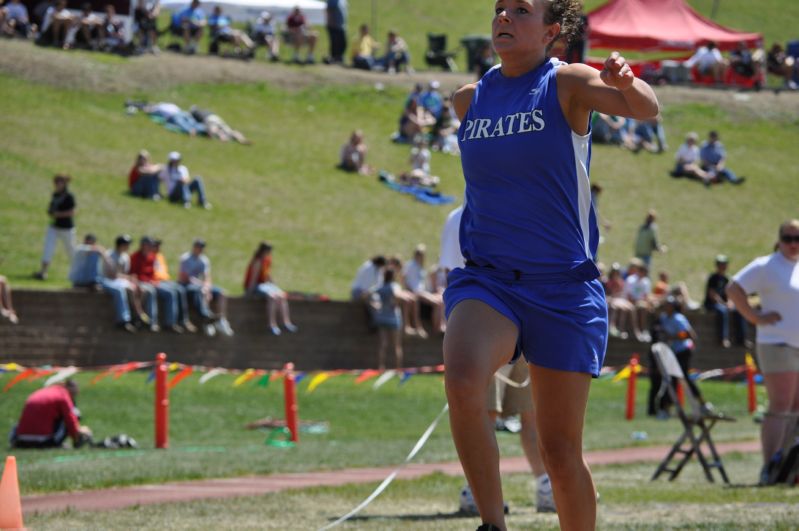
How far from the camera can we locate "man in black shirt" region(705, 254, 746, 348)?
27016 mm

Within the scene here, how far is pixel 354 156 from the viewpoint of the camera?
34000 mm

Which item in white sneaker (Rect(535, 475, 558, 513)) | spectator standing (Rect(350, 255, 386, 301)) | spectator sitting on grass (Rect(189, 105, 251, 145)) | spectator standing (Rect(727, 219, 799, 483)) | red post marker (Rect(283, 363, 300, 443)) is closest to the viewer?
white sneaker (Rect(535, 475, 558, 513))

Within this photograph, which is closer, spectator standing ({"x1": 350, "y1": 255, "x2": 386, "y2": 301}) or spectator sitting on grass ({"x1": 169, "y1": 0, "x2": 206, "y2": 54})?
spectator standing ({"x1": 350, "y1": 255, "x2": 386, "y2": 301})

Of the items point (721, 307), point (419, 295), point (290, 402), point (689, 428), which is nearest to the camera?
point (689, 428)

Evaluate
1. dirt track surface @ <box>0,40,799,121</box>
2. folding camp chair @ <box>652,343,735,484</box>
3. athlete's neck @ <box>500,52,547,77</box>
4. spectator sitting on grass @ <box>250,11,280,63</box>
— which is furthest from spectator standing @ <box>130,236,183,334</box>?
spectator sitting on grass @ <box>250,11,280,63</box>

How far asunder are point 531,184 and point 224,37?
36.2 meters

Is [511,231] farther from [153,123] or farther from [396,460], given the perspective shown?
[153,123]

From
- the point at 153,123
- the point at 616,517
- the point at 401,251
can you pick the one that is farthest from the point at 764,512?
the point at 153,123

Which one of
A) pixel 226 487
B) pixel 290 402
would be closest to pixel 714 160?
pixel 290 402

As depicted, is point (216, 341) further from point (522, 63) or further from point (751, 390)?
point (522, 63)

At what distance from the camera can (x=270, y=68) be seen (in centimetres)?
4025

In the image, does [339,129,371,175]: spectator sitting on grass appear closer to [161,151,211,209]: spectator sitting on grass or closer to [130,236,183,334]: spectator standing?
[161,151,211,209]: spectator sitting on grass

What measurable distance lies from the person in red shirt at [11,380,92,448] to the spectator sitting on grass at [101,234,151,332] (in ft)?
17.7

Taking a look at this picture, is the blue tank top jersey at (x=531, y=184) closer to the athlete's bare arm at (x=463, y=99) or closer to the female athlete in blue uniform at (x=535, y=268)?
the female athlete in blue uniform at (x=535, y=268)
